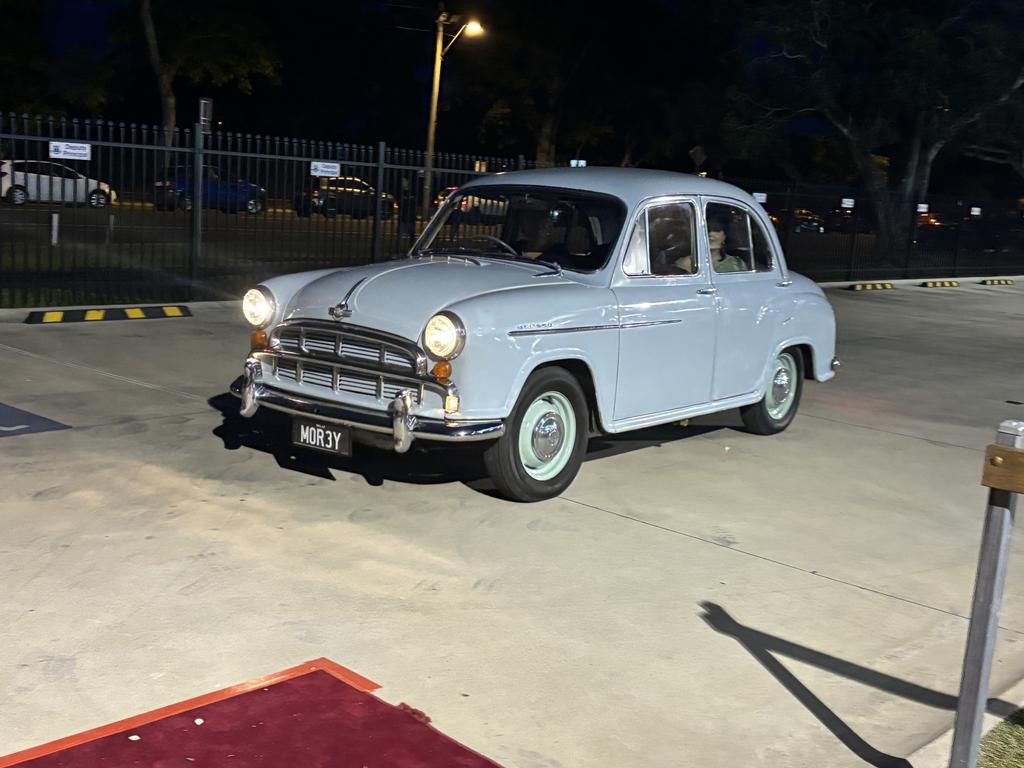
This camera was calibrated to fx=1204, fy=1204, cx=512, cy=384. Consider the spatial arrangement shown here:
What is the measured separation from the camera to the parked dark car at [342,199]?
1733 cm

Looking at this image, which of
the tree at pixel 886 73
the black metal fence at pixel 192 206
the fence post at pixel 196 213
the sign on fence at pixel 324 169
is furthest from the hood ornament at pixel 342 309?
the tree at pixel 886 73

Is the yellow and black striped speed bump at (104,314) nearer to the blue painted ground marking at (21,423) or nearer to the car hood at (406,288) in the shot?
the blue painted ground marking at (21,423)

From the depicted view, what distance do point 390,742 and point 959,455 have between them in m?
6.25

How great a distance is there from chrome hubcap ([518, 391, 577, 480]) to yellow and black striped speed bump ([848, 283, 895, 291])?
59.9 feet

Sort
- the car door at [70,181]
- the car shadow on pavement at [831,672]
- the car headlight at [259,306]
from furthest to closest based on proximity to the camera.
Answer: the car door at [70,181] → the car headlight at [259,306] → the car shadow on pavement at [831,672]

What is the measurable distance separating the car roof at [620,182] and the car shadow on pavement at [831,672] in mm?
3160

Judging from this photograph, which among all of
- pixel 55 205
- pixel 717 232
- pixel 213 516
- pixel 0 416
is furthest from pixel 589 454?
pixel 55 205

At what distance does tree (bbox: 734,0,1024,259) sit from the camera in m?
31.0

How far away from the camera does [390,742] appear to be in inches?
156

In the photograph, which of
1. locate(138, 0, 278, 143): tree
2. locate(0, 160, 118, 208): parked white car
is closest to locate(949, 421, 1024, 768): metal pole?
locate(0, 160, 118, 208): parked white car

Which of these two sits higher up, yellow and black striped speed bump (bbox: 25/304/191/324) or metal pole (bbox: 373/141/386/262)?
metal pole (bbox: 373/141/386/262)

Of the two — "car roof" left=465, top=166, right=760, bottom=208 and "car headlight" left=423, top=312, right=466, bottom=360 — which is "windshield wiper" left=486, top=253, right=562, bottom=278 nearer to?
"car roof" left=465, top=166, right=760, bottom=208

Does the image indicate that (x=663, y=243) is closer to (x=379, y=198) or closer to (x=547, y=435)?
(x=547, y=435)

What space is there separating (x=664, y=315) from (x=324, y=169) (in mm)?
10413
